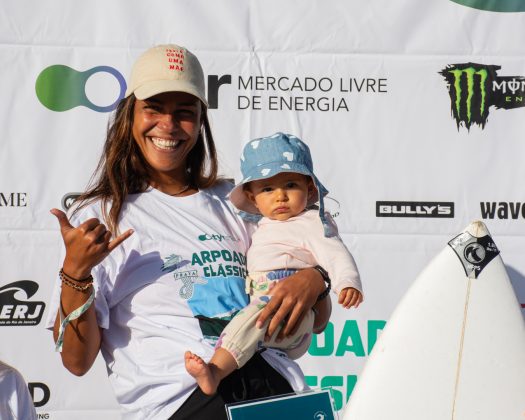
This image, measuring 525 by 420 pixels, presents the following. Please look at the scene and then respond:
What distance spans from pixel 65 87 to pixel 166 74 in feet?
5.53

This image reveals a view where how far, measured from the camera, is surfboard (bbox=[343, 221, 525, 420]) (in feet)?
6.23

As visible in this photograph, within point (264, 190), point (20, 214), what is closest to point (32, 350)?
point (20, 214)

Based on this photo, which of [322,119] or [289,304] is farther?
[322,119]

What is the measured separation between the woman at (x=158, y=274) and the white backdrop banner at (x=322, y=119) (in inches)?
59.0

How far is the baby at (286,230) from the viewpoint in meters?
2.20

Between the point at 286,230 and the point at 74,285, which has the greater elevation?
the point at 286,230

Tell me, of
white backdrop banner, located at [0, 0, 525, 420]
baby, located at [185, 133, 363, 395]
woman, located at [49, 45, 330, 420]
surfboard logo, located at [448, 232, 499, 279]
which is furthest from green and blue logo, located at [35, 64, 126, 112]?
surfboard logo, located at [448, 232, 499, 279]

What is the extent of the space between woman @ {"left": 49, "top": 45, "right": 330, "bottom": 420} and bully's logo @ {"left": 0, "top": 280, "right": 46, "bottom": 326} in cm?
162

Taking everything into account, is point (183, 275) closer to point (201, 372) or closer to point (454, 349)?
point (201, 372)

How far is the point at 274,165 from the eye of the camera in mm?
2318

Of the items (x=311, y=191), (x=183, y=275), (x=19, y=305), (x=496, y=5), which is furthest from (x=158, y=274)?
(x=496, y=5)

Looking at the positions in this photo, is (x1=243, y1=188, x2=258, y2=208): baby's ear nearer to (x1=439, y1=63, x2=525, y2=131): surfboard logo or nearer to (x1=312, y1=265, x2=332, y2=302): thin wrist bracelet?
(x1=312, y1=265, x2=332, y2=302): thin wrist bracelet

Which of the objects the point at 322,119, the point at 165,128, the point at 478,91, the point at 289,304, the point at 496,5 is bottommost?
the point at 289,304

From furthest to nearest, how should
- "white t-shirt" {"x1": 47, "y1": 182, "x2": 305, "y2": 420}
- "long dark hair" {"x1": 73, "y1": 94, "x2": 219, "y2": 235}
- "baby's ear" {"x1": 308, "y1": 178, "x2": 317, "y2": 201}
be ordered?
"baby's ear" {"x1": 308, "y1": 178, "x2": 317, "y2": 201}, "long dark hair" {"x1": 73, "y1": 94, "x2": 219, "y2": 235}, "white t-shirt" {"x1": 47, "y1": 182, "x2": 305, "y2": 420}
